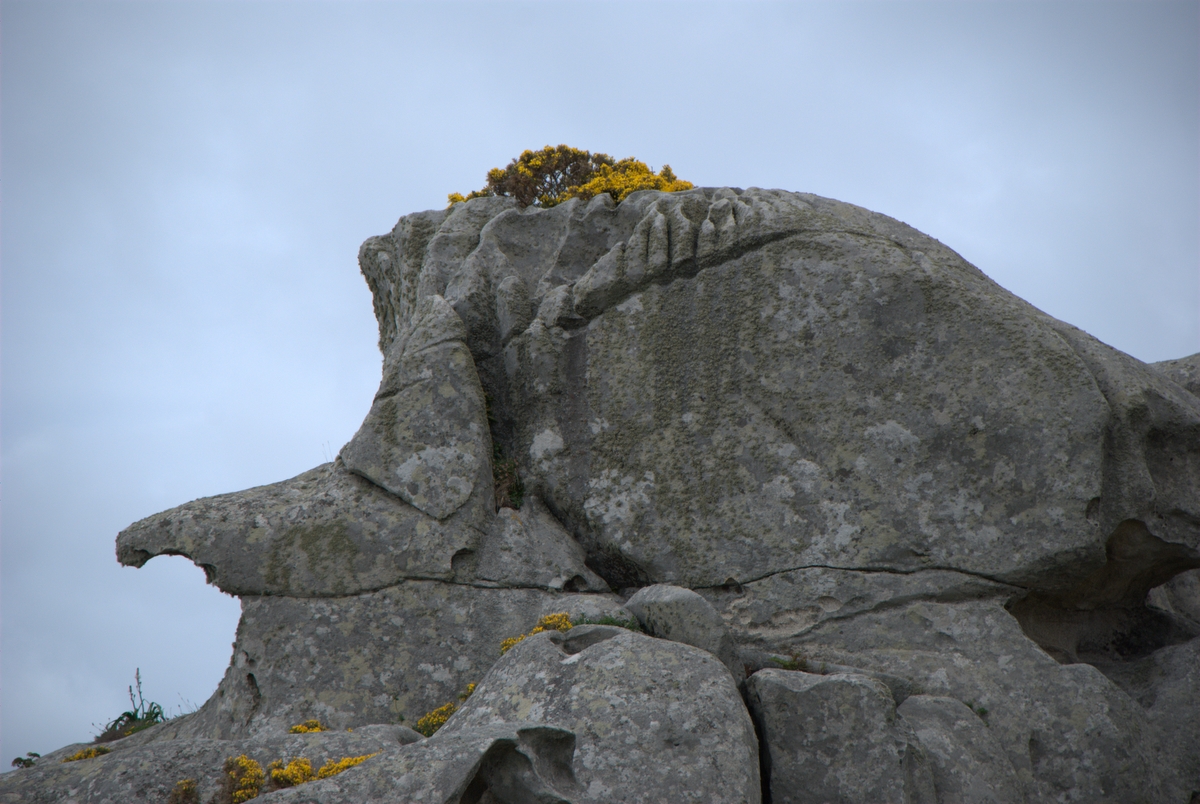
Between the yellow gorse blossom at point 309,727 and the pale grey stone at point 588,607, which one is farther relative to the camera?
the pale grey stone at point 588,607

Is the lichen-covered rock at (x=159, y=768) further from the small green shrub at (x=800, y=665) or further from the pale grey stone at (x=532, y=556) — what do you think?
the small green shrub at (x=800, y=665)

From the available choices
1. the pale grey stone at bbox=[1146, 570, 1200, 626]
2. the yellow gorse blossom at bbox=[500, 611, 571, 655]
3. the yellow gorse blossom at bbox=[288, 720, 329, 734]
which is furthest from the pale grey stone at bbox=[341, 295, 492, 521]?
the pale grey stone at bbox=[1146, 570, 1200, 626]

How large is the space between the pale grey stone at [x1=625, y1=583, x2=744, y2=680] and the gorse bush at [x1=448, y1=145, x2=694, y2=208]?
677 cm

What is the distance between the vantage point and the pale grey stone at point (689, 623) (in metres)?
8.75

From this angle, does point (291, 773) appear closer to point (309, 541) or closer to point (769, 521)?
point (309, 541)

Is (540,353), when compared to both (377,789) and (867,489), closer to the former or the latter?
(867,489)

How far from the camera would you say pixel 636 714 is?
752 cm

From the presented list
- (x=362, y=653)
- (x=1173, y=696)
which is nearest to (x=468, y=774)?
(x=362, y=653)

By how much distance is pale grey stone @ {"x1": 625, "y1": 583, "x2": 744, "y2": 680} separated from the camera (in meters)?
8.75

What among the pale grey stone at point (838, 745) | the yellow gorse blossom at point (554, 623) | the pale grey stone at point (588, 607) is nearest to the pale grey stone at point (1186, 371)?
the pale grey stone at point (838, 745)

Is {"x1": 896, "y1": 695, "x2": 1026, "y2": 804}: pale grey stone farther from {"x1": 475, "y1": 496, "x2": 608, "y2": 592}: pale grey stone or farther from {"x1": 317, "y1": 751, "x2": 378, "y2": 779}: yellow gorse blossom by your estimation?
{"x1": 317, "y1": 751, "x2": 378, "y2": 779}: yellow gorse blossom

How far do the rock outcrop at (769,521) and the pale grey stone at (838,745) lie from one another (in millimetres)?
24

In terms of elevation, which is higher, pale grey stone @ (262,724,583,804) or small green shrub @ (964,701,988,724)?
pale grey stone @ (262,724,583,804)

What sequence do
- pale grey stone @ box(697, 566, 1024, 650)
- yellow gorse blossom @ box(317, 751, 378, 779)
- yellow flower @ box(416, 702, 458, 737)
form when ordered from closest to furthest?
yellow gorse blossom @ box(317, 751, 378, 779) < yellow flower @ box(416, 702, 458, 737) < pale grey stone @ box(697, 566, 1024, 650)
